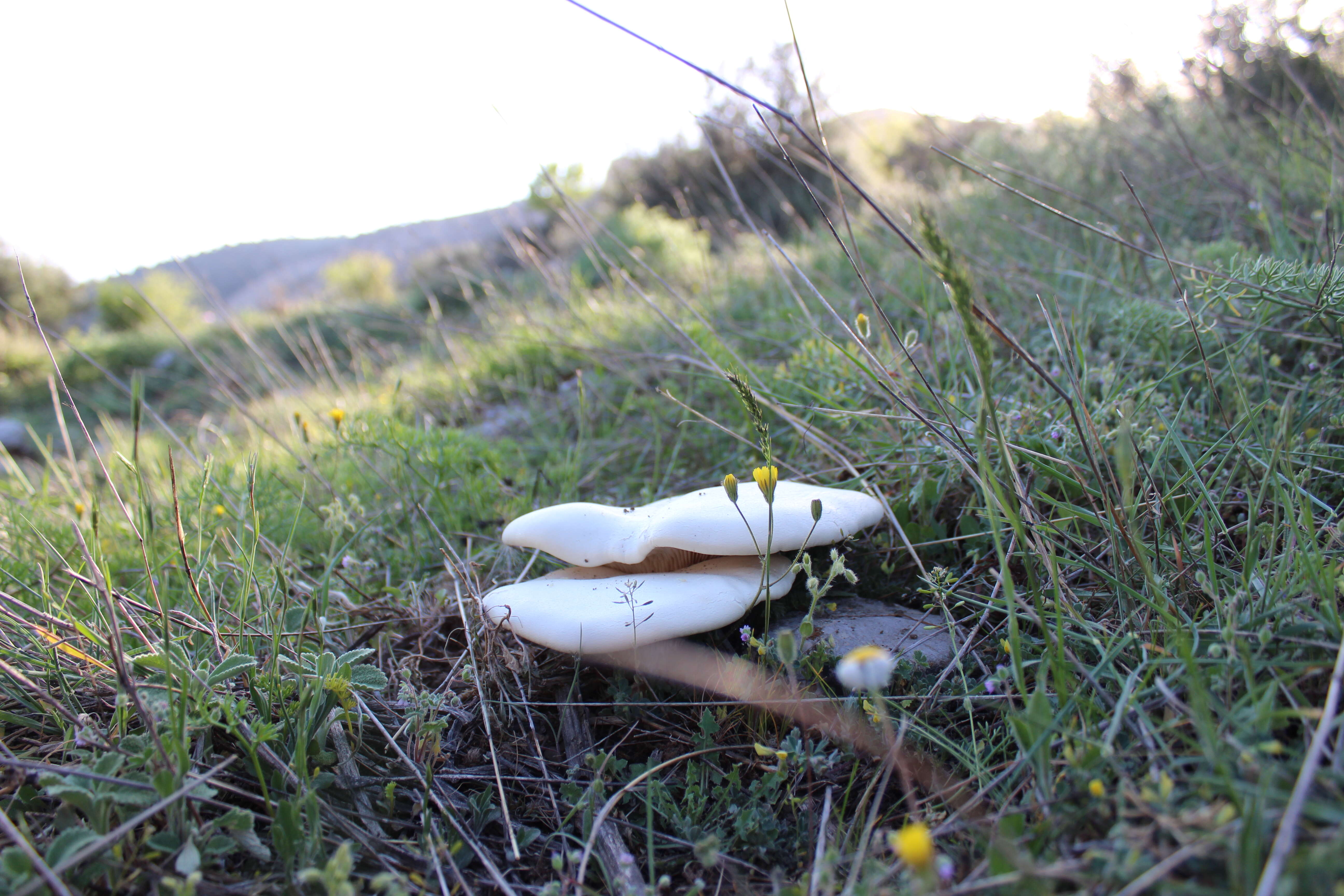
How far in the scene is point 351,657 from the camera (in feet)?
3.69

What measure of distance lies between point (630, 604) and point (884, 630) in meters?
0.51

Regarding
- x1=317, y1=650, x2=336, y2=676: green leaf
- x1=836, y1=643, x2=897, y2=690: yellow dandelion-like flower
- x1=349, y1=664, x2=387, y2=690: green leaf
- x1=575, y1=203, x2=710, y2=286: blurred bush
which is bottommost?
x1=349, y1=664, x2=387, y2=690: green leaf

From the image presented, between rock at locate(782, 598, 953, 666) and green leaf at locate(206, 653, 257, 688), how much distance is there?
3.04 feet

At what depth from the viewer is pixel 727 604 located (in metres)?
1.12

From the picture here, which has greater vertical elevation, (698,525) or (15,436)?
(15,436)

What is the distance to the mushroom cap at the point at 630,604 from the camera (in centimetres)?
108

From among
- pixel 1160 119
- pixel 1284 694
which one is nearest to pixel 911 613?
pixel 1284 694

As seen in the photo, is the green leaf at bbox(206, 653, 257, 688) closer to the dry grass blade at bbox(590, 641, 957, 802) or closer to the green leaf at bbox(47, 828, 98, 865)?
the green leaf at bbox(47, 828, 98, 865)

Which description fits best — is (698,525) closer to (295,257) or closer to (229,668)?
(229,668)

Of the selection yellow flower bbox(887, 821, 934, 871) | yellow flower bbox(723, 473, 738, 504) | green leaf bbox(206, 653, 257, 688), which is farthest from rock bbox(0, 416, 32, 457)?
yellow flower bbox(887, 821, 934, 871)

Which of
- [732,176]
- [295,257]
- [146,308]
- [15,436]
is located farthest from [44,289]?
[732,176]

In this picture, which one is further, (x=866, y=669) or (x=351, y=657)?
(x=351, y=657)

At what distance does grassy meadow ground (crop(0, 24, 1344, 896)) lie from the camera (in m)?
0.79

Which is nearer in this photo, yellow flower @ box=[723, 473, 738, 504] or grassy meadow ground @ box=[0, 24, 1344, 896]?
grassy meadow ground @ box=[0, 24, 1344, 896]
